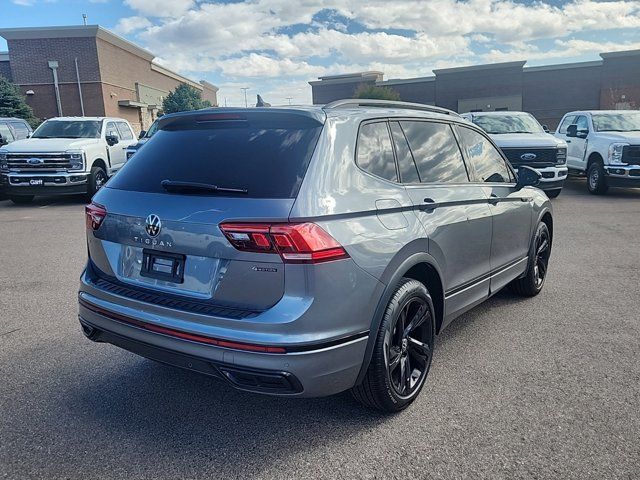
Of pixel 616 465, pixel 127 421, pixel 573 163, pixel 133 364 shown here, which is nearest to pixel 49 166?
pixel 133 364

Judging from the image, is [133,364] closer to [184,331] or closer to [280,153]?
[184,331]

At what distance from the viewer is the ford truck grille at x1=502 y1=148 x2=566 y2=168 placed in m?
11.9

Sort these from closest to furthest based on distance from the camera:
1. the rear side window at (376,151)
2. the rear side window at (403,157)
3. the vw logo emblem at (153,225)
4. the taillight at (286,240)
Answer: the taillight at (286,240) → the vw logo emblem at (153,225) → the rear side window at (376,151) → the rear side window at (403,157)

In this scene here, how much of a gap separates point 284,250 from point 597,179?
519 inches

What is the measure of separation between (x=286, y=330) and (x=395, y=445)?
97 cm

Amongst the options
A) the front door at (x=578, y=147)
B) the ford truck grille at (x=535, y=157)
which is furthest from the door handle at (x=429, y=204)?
the front door at (x=578, y=147)

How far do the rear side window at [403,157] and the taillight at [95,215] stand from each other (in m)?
1.82

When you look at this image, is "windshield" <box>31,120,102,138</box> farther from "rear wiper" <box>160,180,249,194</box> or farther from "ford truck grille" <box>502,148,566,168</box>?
"rear wiper" <box>160,180,249,194</box>

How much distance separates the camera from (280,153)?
2.76 meters

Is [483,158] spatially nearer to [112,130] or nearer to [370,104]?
[370,104]

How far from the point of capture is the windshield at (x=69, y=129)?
43.1 ft

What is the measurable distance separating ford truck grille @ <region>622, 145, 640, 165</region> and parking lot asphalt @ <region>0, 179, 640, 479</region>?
8959 millimetres

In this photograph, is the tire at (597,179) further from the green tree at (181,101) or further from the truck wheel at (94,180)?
the green tree at (181,101)

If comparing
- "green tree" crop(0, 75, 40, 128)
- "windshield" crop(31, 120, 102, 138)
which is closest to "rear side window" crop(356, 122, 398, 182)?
"windshield" crop(31, 120, 102, 138)
